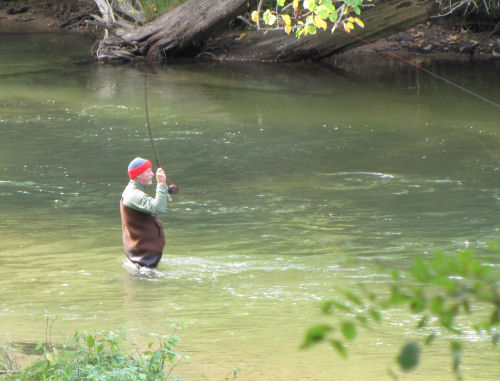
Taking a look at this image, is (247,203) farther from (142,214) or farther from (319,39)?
(319,39)

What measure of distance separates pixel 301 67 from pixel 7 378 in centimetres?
1831

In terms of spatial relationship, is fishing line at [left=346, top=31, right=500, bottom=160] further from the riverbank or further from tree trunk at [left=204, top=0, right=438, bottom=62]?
tree trunk at [left=204, top=0, right=438, bottom=62]

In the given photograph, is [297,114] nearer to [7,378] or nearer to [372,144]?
[372,144]

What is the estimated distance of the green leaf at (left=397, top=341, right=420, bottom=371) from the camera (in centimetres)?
156

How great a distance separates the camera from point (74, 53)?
77.6 feet

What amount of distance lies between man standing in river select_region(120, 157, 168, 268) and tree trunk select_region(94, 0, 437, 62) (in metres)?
13.2

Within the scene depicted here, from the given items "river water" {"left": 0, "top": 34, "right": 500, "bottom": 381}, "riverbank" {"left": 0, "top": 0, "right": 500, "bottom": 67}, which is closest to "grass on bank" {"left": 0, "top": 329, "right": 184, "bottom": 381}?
"river water" {"left": 0, "top": 34, "right": 500, "bottom": 381}

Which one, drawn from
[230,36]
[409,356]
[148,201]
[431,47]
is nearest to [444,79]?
[431,47]

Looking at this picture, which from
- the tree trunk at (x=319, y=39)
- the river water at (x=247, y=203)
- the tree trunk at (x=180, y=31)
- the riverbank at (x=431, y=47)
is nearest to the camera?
the river water at (x=247, y=203)

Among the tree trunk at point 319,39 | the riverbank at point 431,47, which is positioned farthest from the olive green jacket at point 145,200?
the riverbank at point 431,47

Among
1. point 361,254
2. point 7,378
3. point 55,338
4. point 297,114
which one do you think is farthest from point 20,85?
Result: point 7,378

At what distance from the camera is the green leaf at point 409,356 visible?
156 cm

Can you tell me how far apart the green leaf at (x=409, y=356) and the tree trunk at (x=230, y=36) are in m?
18.5

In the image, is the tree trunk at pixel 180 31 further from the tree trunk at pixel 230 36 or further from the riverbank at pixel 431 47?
the riverbank at pixel 431 47
